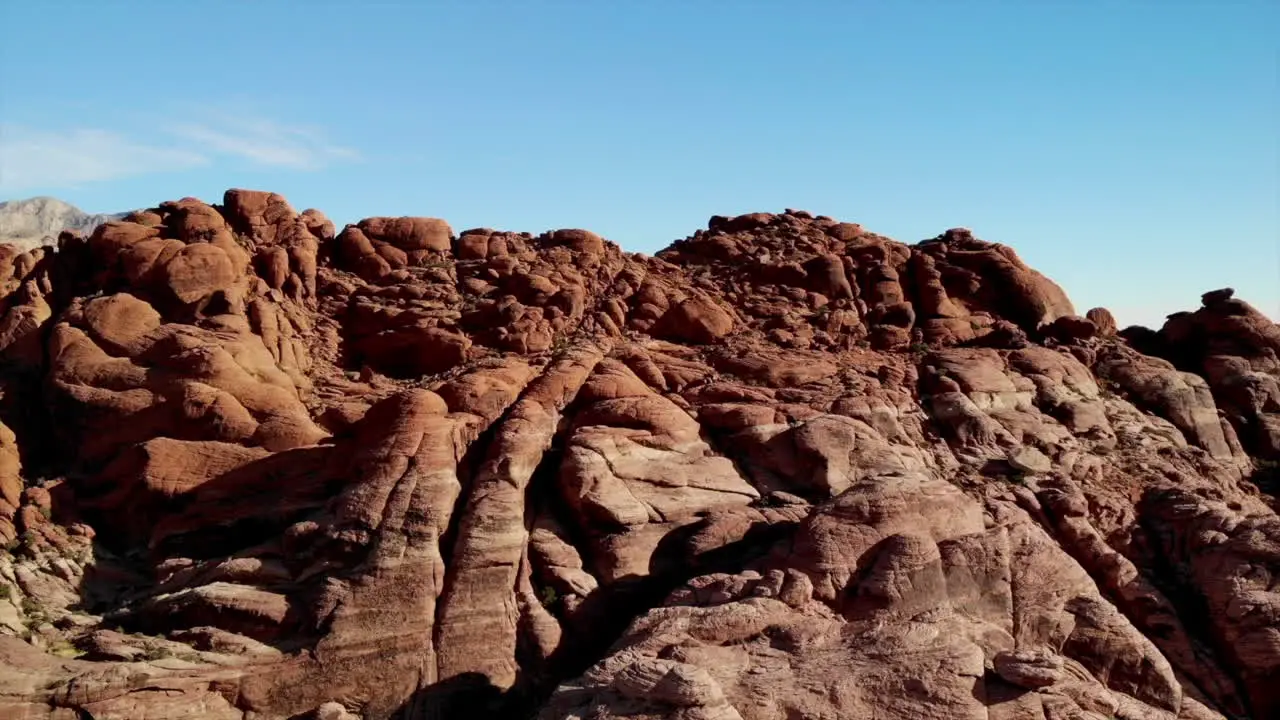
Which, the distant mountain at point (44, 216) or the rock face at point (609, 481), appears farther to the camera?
the distant mountain at point (44, 216)

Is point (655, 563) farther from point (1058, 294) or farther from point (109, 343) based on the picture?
point (1058, 294)

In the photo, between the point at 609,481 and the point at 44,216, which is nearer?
the point at 609,481

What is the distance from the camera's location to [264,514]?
110ft

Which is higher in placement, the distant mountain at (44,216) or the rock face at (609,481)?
the distant mountain at (44,216)

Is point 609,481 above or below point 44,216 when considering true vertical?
below

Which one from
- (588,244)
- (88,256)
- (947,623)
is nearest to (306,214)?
(88,256)

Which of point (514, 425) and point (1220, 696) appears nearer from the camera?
point (1220, 696)

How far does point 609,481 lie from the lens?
32625 mm

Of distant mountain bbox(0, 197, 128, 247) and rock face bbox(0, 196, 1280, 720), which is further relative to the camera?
distant mountain bbox(0, 197, 128, 247)

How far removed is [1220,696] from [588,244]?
96.2 ft

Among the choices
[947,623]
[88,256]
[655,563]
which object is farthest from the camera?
[88,256]

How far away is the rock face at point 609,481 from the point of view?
88.3 feet

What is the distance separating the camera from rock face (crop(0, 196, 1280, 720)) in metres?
26.9

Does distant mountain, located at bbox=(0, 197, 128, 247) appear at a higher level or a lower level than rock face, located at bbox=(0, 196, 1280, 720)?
higher
